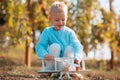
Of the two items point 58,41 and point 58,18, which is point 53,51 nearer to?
point 58,41

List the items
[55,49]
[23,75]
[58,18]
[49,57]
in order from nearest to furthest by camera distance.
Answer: [49,57] < [55,49] < [58,18] < [23,75]

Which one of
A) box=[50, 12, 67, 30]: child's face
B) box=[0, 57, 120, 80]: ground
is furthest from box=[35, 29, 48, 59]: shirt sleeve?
box=[0, 57, 120, 80]: ground

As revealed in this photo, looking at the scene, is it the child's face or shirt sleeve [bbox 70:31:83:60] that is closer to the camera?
shirt sleeve [bbox 70:31:83:60]

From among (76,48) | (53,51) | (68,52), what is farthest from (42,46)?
(76,48)

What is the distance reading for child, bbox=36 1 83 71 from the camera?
5172 millimetres

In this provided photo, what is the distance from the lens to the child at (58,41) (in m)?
5.17

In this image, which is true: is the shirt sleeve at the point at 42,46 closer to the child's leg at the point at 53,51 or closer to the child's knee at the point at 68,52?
the child's leg at the point at 53,51

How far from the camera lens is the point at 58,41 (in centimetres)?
536

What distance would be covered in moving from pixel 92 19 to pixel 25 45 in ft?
15.8

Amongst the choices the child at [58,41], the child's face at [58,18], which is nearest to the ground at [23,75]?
the child at [58,41]

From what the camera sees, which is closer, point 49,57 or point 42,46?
point 49,57

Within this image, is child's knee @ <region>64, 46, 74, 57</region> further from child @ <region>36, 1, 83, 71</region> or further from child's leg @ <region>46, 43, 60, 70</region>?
child's leg @ <region>46, 43, 60, 70</region>

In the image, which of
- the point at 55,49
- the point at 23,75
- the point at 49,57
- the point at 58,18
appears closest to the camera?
the point at 49,57

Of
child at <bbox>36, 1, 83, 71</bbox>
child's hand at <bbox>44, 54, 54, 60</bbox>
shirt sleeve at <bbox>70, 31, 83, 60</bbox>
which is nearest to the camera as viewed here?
child's hand at <bbox>44, 54, 54, 60</bbox>
